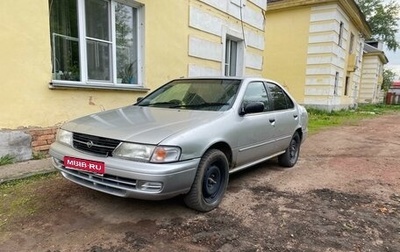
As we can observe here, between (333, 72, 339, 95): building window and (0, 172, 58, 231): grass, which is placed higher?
(333, 72, 339, 95): building window

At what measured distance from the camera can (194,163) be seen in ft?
9.72

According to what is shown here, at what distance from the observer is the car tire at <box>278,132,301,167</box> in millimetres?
5207

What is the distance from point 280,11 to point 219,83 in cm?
1502

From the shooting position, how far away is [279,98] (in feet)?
16.1

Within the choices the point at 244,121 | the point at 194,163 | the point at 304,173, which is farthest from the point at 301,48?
the point at 194,163

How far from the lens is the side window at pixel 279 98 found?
4.73m

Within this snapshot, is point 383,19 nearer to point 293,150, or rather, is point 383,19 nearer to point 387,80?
point 387,80

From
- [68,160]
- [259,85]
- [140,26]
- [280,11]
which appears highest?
[280,11]

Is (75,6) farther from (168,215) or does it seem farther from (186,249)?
(186,249)

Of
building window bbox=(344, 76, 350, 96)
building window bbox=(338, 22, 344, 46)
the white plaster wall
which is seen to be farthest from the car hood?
building window bbox=(344, 76, 350, 96)

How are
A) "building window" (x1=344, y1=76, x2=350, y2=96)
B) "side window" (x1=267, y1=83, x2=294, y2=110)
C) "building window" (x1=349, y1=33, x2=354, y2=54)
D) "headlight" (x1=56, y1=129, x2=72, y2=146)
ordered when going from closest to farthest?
"headlight" (x1=56, y1=129, x2=72, y2=146)
"side window" (x1=267, y1=83, x2=294, y2=110)
"building window" (x1=349, y1=33, x2=354, y2=54)
"building window" (x1=344, y1=76, x2=350, y2=96)

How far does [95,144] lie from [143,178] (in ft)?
2.22

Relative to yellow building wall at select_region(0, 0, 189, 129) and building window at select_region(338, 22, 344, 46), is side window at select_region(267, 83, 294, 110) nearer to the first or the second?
yellow building wall at select_region(0, 0, 189, 129)

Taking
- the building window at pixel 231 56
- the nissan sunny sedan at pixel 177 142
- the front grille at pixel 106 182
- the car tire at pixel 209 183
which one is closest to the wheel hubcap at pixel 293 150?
the nissan sunny sedan at pixel 177 142
